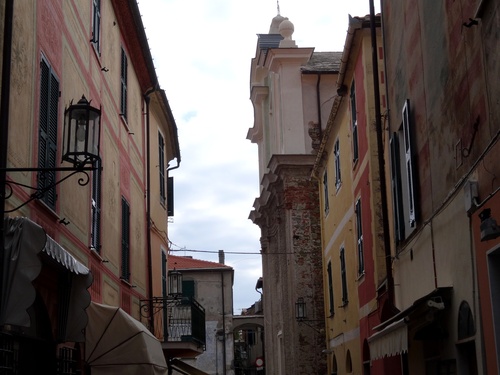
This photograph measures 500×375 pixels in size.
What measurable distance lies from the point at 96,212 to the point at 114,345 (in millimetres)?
2924

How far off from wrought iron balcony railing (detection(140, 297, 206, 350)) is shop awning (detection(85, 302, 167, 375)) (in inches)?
353

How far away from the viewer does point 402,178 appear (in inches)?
508

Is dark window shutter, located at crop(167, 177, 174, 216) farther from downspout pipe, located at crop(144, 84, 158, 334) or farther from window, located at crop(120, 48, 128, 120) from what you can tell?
window, located at crop(120, 48, 128, 120)

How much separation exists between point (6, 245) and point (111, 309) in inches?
136

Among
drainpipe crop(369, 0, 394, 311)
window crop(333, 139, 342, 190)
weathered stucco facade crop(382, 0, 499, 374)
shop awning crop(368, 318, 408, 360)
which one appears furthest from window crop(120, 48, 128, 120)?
shop awning crop(368, 318, 408, 360)

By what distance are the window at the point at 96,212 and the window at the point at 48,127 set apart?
8.02 feet

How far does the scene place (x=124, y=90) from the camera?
677 inches

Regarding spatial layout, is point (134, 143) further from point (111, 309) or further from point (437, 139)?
point (437, 139)

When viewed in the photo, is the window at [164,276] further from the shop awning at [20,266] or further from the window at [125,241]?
the shop awning at [20,266]

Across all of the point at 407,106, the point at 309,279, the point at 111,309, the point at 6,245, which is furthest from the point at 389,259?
the point at 309,279

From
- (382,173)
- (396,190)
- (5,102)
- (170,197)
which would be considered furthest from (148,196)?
(5,102)

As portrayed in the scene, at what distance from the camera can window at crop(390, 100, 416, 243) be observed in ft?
39.7

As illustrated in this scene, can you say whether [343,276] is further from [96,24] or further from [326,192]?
[96,24]

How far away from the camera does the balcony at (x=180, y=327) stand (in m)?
20.0
